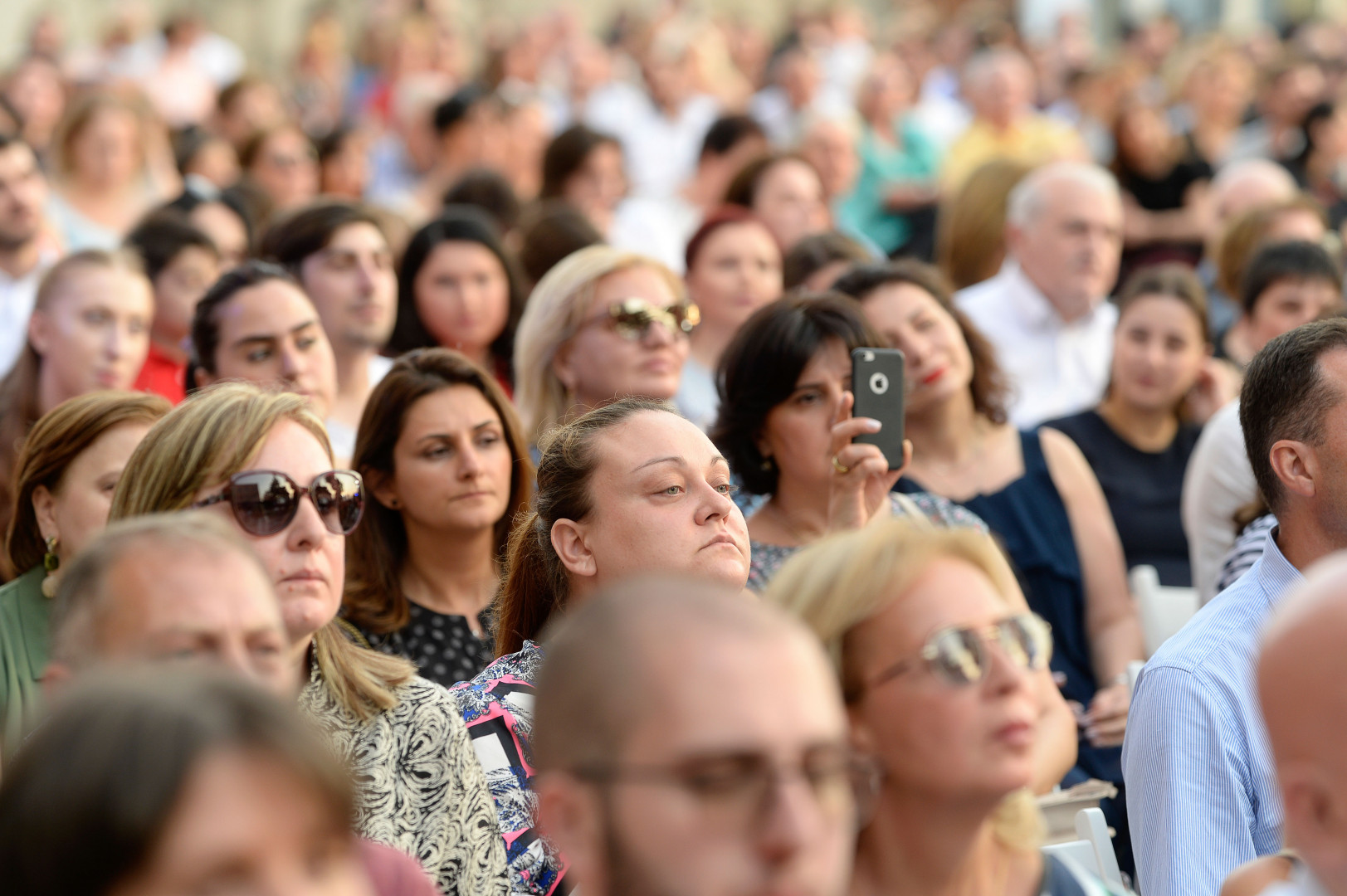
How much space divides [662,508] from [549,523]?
29 centimetres

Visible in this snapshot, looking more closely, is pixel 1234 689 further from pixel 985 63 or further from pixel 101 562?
pixel 985 63

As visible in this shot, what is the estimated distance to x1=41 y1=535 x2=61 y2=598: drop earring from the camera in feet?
11.9

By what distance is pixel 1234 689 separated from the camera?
286 centimetres

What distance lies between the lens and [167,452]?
3090mm

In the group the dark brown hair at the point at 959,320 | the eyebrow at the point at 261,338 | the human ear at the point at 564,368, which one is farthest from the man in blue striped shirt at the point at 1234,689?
the eyebrow at the point at 261,338

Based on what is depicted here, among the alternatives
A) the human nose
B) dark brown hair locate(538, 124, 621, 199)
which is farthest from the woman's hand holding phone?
dark brown hair locate(538, 124, 621, 199)

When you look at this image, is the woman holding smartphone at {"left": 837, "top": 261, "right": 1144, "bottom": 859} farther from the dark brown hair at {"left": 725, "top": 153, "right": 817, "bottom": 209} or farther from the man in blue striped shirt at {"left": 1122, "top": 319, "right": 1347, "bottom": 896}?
the dark brown hair at {"left": 725, "top": 153, "right": 817, "bottom": 209}

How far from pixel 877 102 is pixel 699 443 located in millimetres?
7756

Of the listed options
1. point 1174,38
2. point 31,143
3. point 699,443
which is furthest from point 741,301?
point 1174,38

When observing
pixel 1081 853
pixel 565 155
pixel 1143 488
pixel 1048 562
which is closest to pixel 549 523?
pixel 1081 853

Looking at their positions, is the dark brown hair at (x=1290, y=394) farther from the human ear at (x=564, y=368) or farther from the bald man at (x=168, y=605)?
the human ear at (x=564, y=368)

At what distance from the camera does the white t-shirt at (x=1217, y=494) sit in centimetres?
459

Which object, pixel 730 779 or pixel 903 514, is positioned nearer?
pixel 730 779

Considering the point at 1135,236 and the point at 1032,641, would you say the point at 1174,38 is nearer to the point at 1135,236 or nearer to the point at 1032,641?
the point at 1135,236
